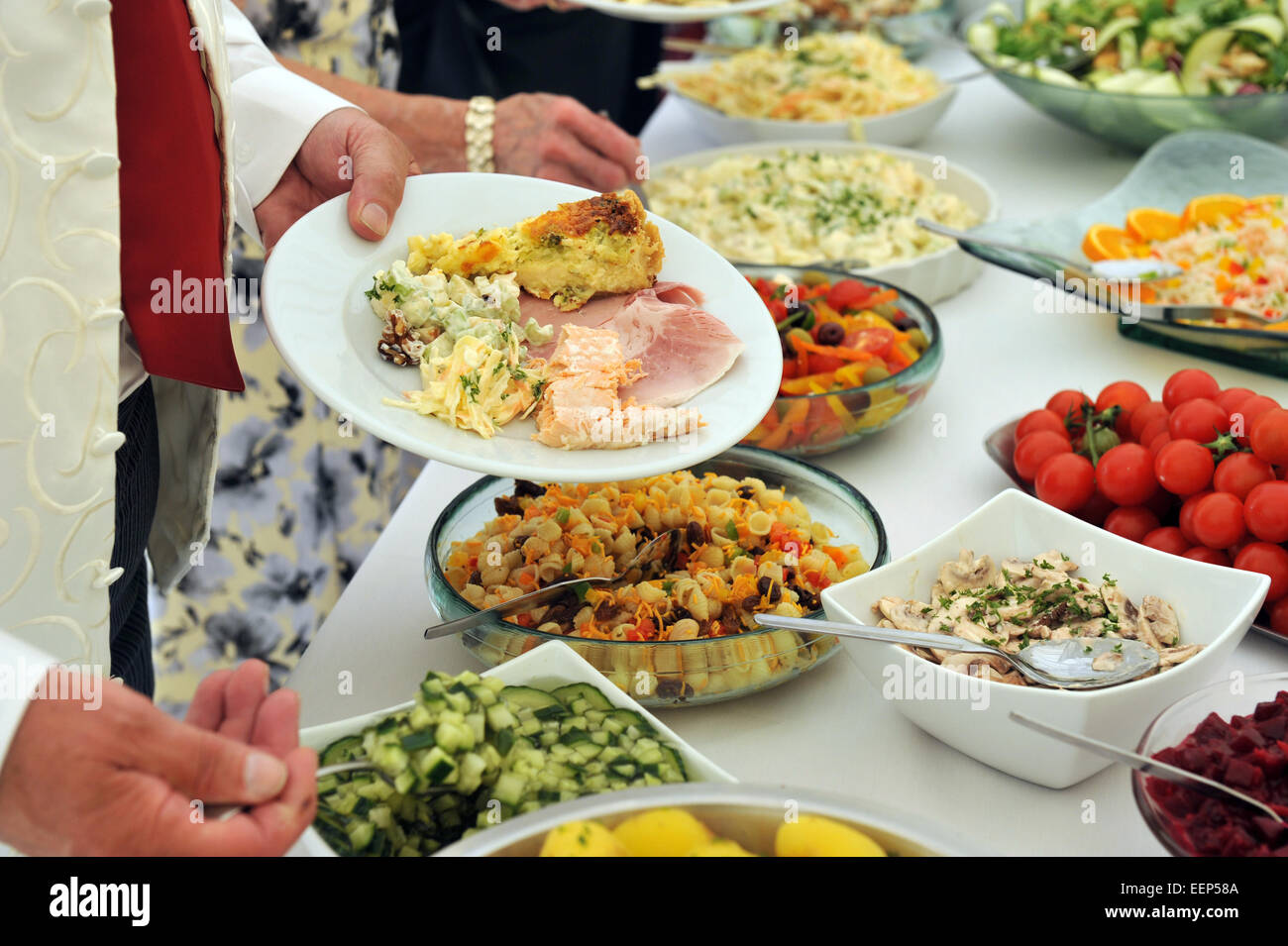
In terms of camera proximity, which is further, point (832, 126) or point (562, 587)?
point (832, 126)

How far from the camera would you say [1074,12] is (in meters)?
2.79

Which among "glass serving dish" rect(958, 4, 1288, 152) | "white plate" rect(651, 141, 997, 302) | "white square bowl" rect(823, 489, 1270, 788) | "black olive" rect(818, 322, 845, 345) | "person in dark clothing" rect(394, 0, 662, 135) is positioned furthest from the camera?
"person in dark clothing" rect(394, 0, 662, 135)

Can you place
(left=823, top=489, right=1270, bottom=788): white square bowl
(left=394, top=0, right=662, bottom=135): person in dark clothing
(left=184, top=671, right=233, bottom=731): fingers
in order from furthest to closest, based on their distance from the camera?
1. (left=394, top=0, right=662, bottom=135): person in dark clothing
2. (left=823, top=489, right=1270, bottom=788): white square bowl
3. (left=184, top=671, right=233, bottom=731): fingers

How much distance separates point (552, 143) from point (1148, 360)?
3.26 feet

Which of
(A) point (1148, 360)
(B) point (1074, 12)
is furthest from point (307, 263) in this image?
(B) point (1074, 12)

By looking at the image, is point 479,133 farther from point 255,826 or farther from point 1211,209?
point 255,826

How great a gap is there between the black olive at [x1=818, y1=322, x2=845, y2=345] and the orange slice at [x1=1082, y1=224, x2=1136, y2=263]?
611 millimetres

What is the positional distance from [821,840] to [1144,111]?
2154 mm

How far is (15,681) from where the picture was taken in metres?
0.73

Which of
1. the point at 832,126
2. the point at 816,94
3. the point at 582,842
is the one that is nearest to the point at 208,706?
the point at 582,842

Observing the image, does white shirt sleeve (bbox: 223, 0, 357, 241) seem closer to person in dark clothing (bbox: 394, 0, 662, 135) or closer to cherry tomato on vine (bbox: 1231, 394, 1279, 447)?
cherry tomato on vine (bbox: 1231, 394, 1279, 447)

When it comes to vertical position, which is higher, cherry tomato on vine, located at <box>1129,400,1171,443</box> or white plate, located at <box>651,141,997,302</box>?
cherry tomato on vine, located at <box>1129,400,1171,443</box>

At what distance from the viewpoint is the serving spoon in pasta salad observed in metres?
1.12

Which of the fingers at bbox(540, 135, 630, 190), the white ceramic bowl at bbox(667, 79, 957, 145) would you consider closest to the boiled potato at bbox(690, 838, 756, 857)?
the fingers at bbox(540, 135, 630, 190)
